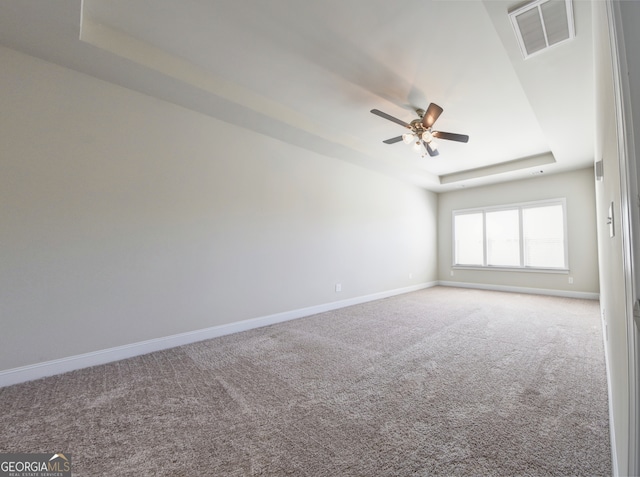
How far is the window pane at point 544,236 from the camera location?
5.43 m

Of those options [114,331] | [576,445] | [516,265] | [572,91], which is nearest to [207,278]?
[114,331]

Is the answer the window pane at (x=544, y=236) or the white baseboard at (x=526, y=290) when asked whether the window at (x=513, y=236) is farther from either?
the white baseboard at (x=526, y=290)

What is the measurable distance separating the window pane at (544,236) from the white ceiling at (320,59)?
90.4 inches

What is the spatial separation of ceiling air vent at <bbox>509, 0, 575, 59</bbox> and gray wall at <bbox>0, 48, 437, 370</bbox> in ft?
8.88

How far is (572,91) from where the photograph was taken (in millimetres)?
2766

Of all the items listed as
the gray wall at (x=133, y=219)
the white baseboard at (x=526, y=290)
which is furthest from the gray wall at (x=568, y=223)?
the gray wall at (x=133, y=219)

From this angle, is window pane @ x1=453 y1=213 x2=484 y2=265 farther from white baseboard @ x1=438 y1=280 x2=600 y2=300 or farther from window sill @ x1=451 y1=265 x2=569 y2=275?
white baseboard @ x1=438 y1=280 x2=600 y2=300

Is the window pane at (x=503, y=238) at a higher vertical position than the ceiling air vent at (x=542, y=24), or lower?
lower

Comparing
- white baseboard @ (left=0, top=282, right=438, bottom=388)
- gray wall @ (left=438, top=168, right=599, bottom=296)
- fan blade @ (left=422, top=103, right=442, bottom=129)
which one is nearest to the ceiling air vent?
fan blade @ (left=422, top=103, right=442, bottom=129)

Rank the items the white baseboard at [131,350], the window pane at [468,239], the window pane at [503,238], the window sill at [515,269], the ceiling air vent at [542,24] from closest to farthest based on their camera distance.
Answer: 1. the ceiling air vent at [542,24]
2. the white baseboard at [131,350]
3. the window sill at [515,269]
4. the window pane at [503,238]
5. the window pane at [468,239]

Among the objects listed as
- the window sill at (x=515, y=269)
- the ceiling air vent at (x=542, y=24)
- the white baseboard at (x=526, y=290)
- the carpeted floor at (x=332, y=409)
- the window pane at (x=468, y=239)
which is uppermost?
the ceiling air vent at (x=542, y=24)

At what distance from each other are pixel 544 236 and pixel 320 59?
19.0 feet

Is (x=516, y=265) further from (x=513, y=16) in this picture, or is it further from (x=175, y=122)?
(x=175, y=122)

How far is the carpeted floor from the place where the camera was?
1.29 metres
